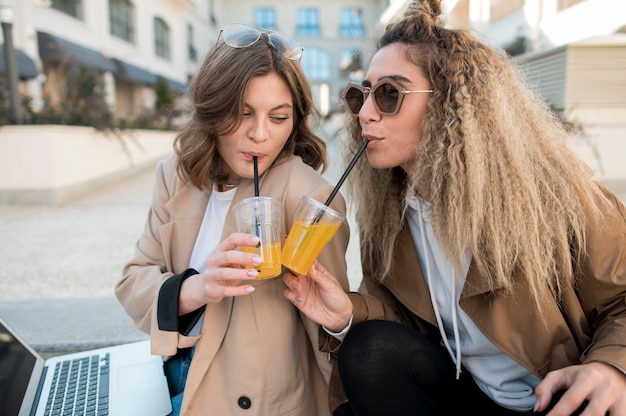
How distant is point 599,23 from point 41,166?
842 cm

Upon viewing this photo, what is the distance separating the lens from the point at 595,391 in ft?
3.50

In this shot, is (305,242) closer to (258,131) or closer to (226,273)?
(226,273)

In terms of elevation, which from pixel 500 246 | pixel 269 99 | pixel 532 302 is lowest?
pixel 532 302

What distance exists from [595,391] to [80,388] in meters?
1.66

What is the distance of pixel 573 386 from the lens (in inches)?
42.1

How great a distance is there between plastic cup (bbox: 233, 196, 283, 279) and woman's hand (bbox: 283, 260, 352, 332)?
18cm

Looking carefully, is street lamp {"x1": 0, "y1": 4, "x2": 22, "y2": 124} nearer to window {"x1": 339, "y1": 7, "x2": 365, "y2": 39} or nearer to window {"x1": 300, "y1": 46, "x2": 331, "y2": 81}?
window {"x1": 300, "y1": 46, "x2": 331, "y2": 81}

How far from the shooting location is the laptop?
1506 mm

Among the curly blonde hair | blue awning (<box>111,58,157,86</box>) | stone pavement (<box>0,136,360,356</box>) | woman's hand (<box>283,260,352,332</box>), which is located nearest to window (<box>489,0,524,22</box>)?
stone pavement (<box>0,136,360,356</box>)

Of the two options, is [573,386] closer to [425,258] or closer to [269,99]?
[425,258]

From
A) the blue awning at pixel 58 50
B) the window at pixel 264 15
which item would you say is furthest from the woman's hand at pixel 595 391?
the window at pixel 264 15

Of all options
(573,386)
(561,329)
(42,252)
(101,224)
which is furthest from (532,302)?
(101,224)

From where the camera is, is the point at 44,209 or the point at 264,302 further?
the point at 44,209

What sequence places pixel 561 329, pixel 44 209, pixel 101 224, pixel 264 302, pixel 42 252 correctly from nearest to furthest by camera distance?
pixel 561 329 < pixel 264 302 < pixel 42 252 < pixel 101 224 < pixel 44 209
